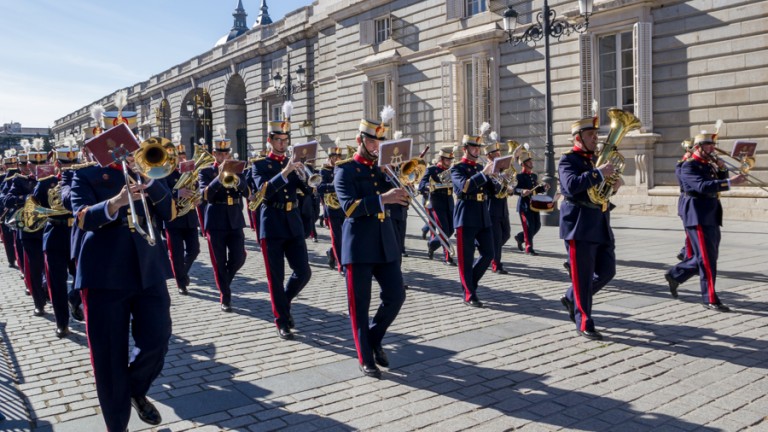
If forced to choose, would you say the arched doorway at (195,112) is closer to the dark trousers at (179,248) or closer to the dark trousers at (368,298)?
the dark trousers at (179,248)

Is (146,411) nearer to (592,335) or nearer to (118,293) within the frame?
(118,293)

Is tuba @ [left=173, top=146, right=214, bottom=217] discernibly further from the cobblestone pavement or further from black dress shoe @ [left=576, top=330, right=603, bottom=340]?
black dress shoe @ [left=576, top=330, right=603, bottom=340]

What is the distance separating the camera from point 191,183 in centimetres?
700

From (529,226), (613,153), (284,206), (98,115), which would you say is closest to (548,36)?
(529,226)

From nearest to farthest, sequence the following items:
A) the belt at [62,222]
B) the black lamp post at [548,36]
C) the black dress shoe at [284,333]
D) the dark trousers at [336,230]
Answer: the black dress shoe at [284,333], the belt at [62,222], the dark trousers at [336,230], the black lamp post at [548,36]

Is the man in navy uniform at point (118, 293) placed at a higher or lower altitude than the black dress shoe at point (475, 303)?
higher

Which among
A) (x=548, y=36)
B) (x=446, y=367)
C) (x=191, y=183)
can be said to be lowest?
(x=446, y=367)

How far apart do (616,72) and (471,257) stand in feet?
46.5

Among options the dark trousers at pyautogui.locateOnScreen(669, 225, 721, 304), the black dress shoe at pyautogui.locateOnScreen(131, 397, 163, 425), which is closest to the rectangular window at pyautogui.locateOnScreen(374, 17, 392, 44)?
the dark trousers at pyautogui.locateOnScreen(669, 225, 721, 304)

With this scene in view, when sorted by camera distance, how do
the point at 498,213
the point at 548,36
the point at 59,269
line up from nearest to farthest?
the point at 59,269
the point at 498,213
the point at 548,36

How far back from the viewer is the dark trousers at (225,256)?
→ 8.48 m

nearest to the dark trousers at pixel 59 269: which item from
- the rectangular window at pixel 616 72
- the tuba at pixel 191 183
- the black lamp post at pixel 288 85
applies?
the tuba at pixel 191 183

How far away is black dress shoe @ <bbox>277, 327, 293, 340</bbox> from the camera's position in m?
6.88

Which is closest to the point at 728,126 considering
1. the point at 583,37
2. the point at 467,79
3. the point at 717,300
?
the point at 583,37
